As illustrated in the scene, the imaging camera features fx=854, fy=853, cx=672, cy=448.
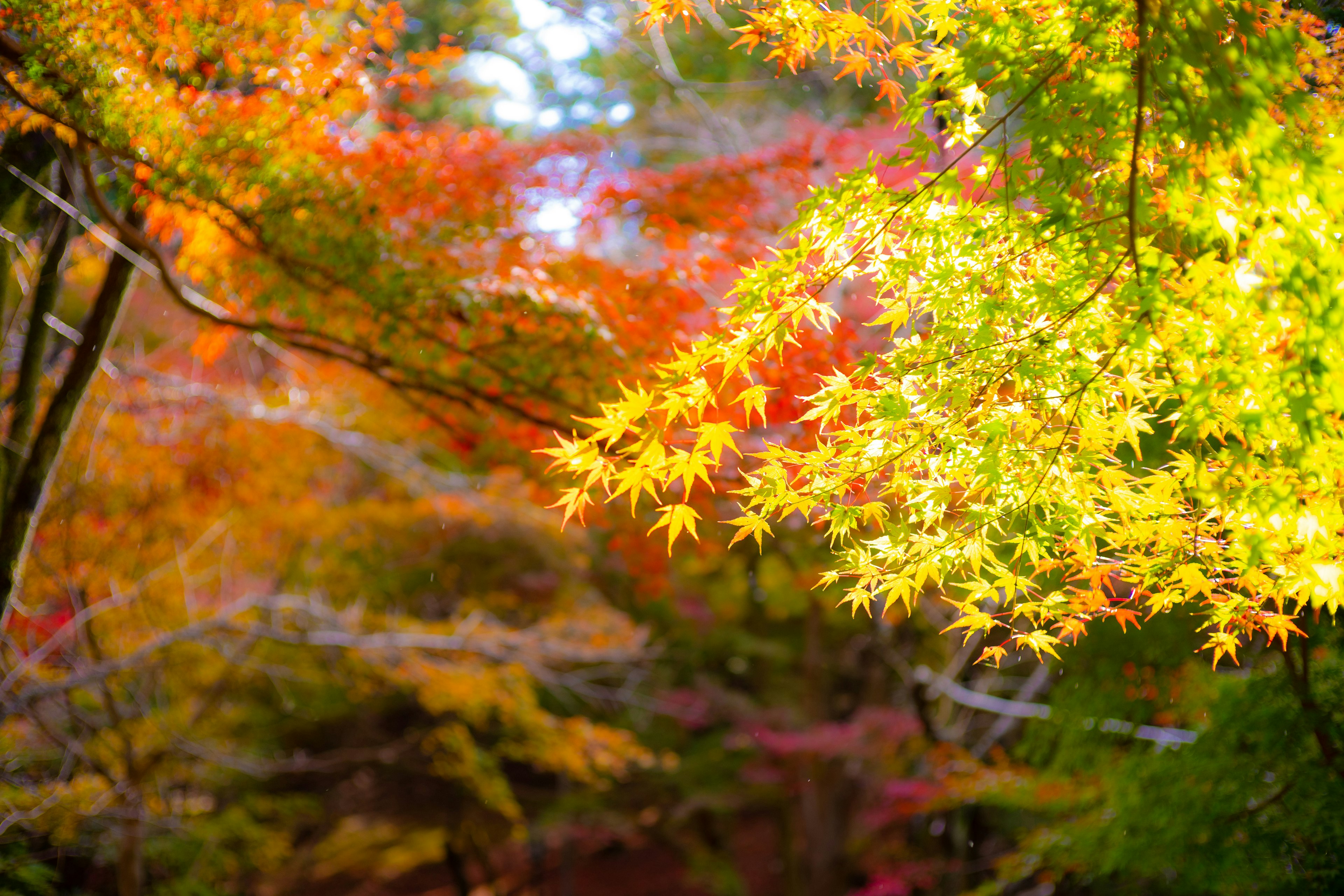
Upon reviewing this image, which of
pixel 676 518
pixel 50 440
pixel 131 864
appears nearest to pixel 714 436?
pixel 676 518

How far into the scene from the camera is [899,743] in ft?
27.8

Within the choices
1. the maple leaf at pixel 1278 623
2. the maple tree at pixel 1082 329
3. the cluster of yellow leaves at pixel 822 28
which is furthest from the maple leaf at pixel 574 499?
the maple leaf at pixel 1278 623

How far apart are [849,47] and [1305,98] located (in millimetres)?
1337

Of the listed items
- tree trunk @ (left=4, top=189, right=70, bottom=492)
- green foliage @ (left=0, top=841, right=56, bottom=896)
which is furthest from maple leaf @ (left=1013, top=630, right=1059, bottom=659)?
green foliage @ (left=0, top=841, right=56, bottom=896)

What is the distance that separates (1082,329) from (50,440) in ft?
14.5

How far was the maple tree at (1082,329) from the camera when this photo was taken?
68.3 inches

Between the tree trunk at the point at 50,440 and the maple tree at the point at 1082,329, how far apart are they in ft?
10.5

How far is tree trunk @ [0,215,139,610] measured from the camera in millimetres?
3961

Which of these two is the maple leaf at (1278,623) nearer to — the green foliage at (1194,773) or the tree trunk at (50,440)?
the green foliage at (1194,773)

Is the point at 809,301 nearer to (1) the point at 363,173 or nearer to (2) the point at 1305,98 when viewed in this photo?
(2) the point at 1305,98

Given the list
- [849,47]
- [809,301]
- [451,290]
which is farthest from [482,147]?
[809,301]

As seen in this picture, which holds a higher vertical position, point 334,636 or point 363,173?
point 363,173

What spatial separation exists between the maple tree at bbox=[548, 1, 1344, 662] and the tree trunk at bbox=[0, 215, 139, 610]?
10.5 ft

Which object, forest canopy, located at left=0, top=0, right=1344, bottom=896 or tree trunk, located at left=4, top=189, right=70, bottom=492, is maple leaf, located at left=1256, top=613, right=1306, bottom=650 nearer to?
forest canopy, located at left=0, top=0, right=1344, bottom=896
